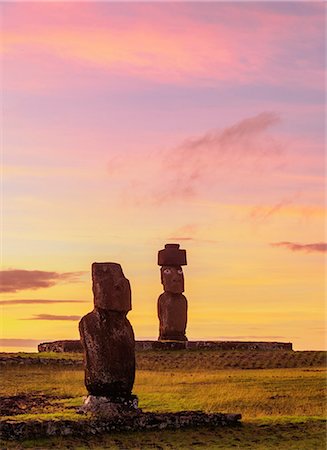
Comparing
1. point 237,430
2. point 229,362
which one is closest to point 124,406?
point 237,430

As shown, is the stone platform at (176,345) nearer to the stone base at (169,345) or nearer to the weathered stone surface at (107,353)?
the stone base at (169,345)

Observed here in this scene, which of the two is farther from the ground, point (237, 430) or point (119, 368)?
point (119, 368)

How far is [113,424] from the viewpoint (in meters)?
23.7

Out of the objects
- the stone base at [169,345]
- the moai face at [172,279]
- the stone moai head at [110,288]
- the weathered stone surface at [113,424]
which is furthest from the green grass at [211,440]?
the moai face at [172,279]

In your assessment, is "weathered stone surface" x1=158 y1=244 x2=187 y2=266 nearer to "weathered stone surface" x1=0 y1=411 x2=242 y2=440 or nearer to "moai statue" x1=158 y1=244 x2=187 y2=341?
"moai statue" x1=158 y1=244 x2=187 y2=341

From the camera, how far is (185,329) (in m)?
52.9

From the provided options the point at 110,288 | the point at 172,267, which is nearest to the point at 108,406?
the point at 110,288

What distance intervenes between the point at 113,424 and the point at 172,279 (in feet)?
95.4

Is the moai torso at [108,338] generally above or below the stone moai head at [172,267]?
below

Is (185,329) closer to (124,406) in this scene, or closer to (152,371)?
(152,371)

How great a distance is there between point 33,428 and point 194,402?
795 cm

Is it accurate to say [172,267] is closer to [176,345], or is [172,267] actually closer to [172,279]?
[172,279]

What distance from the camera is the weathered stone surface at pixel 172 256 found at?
175 feet

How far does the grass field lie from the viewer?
22891mm
